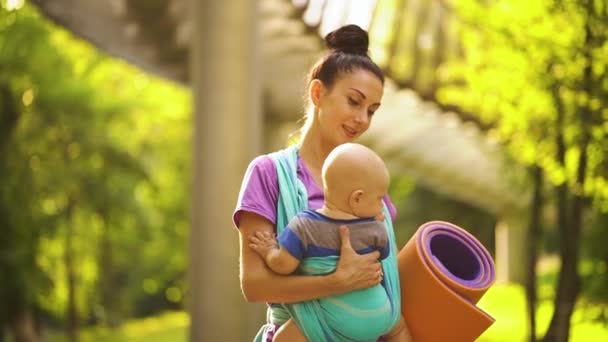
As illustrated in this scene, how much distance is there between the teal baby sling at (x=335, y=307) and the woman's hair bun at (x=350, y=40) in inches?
17.2

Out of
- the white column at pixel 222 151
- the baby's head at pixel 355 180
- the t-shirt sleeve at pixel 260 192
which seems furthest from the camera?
the white column at pixel 222 151

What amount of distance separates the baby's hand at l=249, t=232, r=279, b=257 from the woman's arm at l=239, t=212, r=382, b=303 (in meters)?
0.02

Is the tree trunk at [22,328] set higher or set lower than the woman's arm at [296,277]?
lower

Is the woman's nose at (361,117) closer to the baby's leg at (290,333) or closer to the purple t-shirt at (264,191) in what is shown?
the purple t-shirt at (264,191)

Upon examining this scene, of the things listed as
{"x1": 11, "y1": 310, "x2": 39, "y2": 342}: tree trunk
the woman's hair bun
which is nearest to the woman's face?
the woman's hair bun

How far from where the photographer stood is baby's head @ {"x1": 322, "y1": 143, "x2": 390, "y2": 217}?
2.65 m

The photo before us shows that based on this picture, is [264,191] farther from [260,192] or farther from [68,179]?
[68,179]

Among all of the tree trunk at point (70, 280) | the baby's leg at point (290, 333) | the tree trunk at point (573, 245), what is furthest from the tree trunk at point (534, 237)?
the tree trunk at point (70, 280)

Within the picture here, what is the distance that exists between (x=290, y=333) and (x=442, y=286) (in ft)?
1.34

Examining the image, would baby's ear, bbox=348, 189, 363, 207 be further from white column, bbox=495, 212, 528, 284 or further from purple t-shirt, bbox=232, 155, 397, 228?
white column, bbox=495, 212, 528, 284

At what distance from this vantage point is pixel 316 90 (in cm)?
295

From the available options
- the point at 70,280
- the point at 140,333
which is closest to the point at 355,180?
the point at 70,280

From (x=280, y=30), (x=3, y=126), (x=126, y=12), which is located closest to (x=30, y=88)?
(x=3, y=126)

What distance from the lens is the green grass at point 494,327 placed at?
16.4 m
